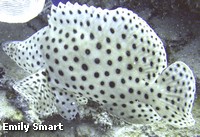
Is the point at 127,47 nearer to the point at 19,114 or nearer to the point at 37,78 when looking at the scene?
the point at 37,78

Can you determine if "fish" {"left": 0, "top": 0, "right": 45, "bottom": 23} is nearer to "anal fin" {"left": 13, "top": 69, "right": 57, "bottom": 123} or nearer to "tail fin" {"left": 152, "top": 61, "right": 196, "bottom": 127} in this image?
"anal fin" {"left": 13, "top": 69, "right": 57, "bottom": 123}

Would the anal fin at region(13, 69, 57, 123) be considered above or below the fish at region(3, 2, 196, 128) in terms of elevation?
below

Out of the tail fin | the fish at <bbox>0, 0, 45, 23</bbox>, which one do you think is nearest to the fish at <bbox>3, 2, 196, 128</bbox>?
the tail fin

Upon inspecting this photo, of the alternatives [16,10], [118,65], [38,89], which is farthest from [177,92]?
[16,10]

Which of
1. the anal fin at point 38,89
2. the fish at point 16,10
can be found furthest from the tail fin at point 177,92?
the fish at point 16,10

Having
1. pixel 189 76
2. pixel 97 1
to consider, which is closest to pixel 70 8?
pixel 189 76

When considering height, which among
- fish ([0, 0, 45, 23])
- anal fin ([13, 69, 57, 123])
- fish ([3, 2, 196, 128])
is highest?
fish ([0, 0, 45, 23])

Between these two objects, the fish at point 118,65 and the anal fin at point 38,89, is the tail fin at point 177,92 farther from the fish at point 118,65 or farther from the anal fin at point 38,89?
the anal fin at point 38,89
